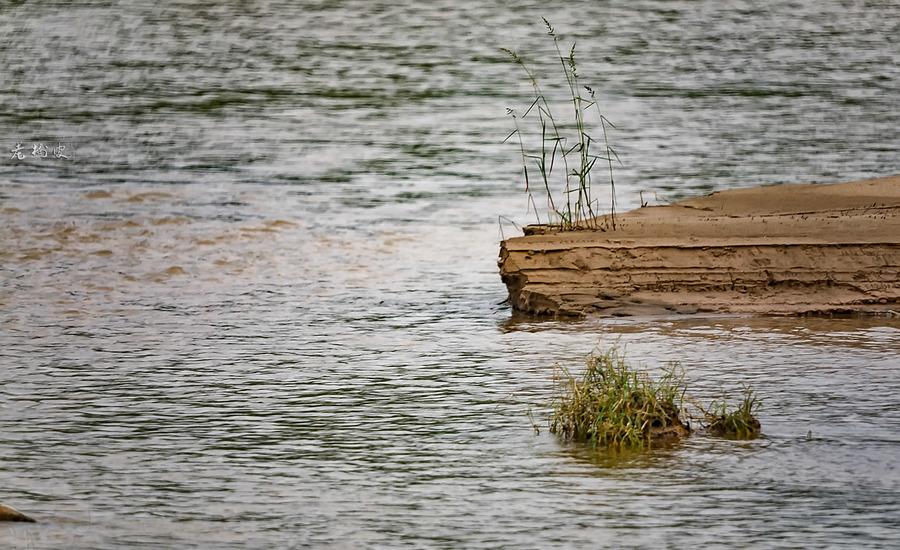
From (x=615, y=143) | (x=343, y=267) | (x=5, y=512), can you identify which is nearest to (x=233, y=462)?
(x=5, y=512)

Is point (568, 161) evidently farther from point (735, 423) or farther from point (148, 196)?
point (735, 423)

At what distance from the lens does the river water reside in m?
6.41

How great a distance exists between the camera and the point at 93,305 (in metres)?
10.9

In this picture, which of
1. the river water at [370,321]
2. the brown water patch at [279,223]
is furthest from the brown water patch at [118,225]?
the brown water patch at [279,223]

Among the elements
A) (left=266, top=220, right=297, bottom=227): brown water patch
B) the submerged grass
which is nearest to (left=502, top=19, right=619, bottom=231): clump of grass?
(left=266, top=220, right=297, bottom=227): brown water patch

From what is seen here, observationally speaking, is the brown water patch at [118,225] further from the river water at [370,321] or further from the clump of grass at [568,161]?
the clump of grass at [568,161]

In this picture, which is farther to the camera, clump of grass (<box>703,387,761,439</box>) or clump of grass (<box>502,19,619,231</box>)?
clump of grass (<box>502,19,619,231</box>)

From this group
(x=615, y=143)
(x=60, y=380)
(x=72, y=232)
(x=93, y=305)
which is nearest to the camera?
(x=60, y=380)

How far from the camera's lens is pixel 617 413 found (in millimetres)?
7262

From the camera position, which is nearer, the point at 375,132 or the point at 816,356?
the point at 816,356

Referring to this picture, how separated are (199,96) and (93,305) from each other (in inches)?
432

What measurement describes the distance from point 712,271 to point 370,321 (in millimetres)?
2140

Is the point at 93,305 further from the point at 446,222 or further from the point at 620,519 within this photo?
the point at 620,519

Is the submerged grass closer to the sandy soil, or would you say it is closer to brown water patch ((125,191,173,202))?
the sandy soil
